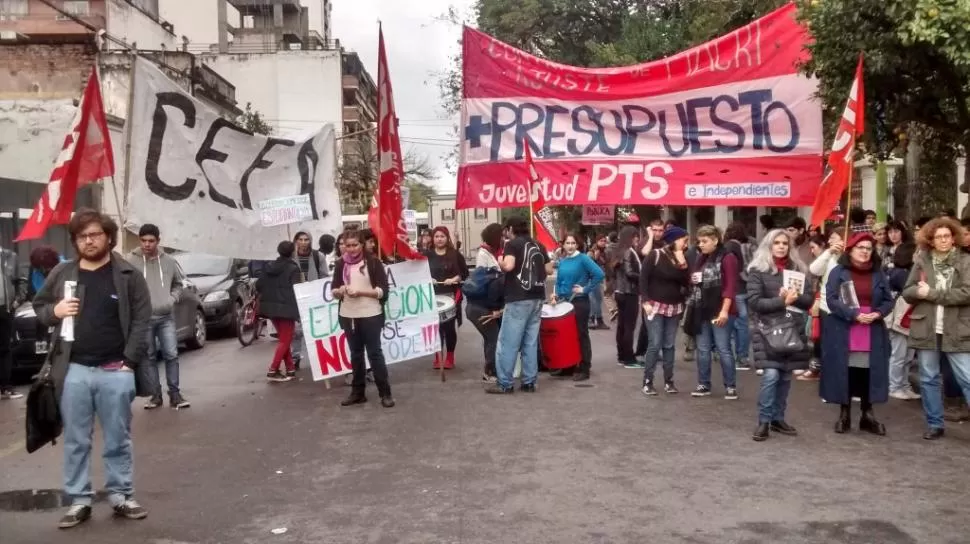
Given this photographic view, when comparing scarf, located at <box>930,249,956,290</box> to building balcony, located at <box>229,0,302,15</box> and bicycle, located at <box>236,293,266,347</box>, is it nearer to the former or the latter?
bicycle, located at <box>236,293,266,347</box>

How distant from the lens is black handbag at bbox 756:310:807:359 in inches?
305

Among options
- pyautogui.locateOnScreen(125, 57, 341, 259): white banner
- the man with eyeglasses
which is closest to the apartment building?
pyautogui.locateOnScreen(125, 57, 341, 259): white banner

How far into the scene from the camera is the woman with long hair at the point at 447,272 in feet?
39.7

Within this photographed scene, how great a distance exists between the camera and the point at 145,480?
6816mm

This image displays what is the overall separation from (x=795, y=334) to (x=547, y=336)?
3.71 meters

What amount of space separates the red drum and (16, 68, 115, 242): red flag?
15.9 feet

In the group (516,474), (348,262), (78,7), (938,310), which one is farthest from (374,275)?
(78,7)

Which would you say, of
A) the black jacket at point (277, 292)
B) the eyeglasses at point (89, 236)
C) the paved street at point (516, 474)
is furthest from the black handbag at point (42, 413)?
the black jacket at point (277, 292)

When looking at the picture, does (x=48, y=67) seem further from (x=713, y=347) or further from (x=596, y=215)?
(x=713, y=347)

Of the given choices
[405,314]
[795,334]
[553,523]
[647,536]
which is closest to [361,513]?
[553,523]

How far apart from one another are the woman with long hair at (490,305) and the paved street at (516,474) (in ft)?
3.10

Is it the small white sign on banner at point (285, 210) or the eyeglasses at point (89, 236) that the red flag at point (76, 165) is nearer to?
the eyeglasses at point (89, 236)

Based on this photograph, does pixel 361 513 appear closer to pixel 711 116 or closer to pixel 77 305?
pixel 77 305

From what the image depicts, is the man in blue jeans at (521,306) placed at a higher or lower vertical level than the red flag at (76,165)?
lower
